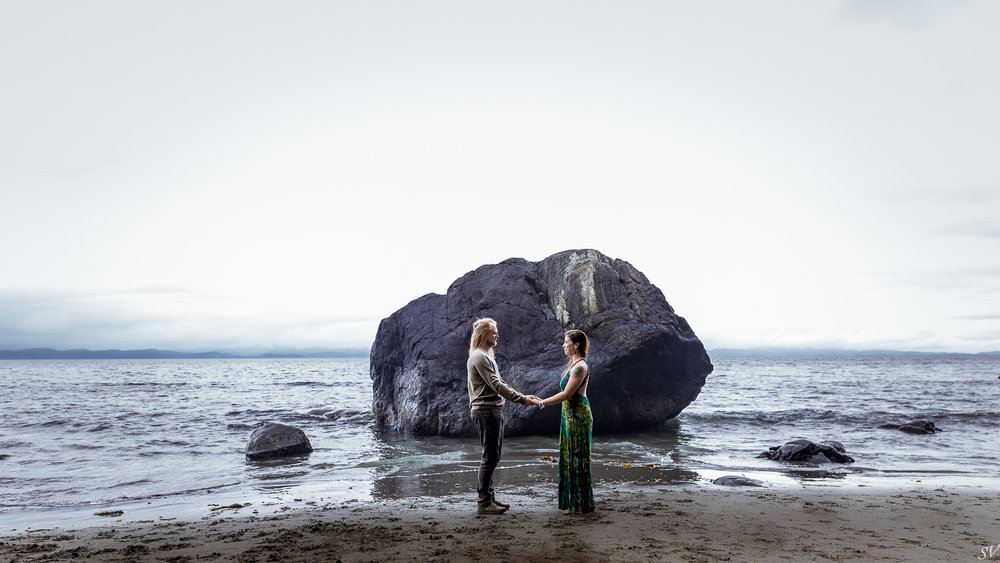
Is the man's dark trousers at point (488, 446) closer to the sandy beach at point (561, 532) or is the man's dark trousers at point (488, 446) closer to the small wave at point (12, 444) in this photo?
the sandy beach at point (561, 532)

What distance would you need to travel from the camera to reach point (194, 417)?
23.1m

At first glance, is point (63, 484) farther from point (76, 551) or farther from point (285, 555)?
point (285, 555)

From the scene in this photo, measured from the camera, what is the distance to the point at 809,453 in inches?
523

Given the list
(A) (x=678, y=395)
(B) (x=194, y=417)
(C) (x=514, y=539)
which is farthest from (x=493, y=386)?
(B) (x=194, y=417)

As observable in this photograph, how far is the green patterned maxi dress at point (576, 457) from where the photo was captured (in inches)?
301

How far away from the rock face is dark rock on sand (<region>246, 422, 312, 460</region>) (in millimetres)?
3437

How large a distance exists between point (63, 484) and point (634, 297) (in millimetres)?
14051

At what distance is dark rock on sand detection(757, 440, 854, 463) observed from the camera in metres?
13.2

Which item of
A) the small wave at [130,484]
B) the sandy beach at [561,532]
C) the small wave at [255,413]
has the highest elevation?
the sandy beach at [561,532]

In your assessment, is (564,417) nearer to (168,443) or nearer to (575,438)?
(575,438)

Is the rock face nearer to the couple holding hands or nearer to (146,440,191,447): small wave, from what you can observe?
(146,440,191,447): small wave

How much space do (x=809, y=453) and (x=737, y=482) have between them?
4223 mm

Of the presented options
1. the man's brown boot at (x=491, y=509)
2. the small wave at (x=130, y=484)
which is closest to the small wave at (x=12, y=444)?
the small wave at (x=130, y=484)

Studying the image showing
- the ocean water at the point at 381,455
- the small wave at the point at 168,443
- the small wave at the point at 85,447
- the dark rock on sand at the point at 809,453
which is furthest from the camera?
the small wave at the point at 168,443
